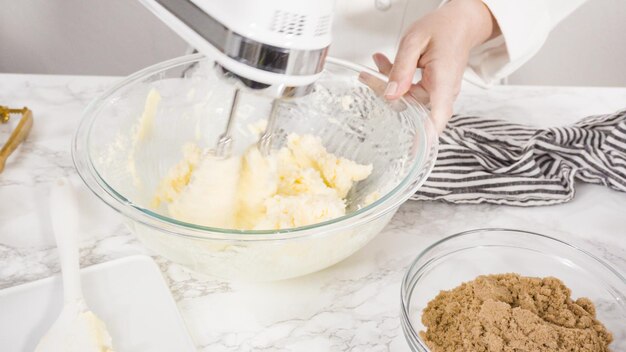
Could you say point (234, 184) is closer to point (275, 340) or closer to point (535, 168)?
point (275, 340)

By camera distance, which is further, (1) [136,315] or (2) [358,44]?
(2) [358,44]

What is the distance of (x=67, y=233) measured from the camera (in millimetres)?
792

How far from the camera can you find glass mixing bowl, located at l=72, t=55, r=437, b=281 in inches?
26.7

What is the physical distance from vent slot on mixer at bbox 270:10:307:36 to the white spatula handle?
16.3 inches

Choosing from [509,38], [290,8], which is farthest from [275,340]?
[509,38]

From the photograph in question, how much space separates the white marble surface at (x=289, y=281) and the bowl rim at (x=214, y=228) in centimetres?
14

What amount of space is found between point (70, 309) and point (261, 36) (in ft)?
1.32

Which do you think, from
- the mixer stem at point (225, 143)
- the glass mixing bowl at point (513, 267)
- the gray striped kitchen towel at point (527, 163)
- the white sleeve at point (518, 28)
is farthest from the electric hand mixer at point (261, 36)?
the white sleeve at point (518, 28)

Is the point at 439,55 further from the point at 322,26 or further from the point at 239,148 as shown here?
the point at 322,26

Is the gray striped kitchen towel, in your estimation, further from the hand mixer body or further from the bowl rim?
the hand mixer body

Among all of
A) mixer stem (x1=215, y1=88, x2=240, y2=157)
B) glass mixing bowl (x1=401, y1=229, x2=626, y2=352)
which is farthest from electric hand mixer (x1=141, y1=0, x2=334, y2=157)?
glass mixing bowl (x1=401, y1=229, x2=626, y2=352)

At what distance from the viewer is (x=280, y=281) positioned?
0.80 m

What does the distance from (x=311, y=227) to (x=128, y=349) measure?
0.25 meters

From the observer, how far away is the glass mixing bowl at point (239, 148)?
2.22 ft
